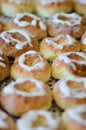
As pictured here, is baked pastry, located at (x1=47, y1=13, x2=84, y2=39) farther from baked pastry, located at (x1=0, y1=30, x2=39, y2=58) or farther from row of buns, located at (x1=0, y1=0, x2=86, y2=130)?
baked pastry, located at (x1=0, y1=30, x2=39, y2=58)

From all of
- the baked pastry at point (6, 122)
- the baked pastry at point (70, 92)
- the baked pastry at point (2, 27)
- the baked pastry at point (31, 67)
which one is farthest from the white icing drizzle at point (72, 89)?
the baked pastry at point (2, 27)

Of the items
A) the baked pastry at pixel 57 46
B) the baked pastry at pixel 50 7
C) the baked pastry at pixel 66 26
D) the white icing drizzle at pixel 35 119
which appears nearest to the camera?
the white icing drizzle at pixel 35 119

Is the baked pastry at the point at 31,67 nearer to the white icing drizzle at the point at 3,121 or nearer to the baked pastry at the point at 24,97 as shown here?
the baked pastry at the point at 24,97

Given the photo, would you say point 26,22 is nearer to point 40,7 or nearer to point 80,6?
point 40,7

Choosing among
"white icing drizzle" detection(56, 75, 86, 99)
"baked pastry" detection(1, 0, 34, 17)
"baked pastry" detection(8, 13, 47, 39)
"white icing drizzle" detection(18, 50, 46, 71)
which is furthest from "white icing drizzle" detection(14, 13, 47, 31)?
"white icing drizzle" detection(56, 75, 86, 99)

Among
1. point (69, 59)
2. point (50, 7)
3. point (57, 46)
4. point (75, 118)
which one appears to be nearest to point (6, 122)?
point (75, 118)

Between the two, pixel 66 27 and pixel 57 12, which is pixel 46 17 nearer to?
pixel 57 12
